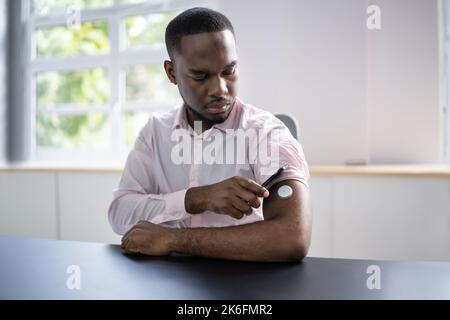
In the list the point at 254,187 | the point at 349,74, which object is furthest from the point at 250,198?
the point at 349,74

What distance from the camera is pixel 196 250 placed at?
1.04 metres

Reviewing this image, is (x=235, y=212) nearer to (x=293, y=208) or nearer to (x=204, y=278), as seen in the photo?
(x=293, y=208)

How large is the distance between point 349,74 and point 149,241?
2005 millimetres

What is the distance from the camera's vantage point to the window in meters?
3.50

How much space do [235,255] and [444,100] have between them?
2.12 meters

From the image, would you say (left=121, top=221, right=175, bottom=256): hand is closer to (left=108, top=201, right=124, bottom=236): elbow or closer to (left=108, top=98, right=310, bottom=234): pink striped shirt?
(left=108, top=98, right=310, bottom=234): pink striped shirt

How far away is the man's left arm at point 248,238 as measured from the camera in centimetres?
101

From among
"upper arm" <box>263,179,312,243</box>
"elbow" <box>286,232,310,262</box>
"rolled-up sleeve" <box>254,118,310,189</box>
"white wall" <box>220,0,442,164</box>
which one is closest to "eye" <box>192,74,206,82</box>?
"rolled-up sleeve" <box>254,118,310,189</box>

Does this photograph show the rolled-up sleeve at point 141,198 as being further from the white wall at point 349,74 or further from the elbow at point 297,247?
the white wall at point 349,74

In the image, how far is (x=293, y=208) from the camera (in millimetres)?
1088

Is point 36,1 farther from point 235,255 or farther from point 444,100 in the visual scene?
point 235,255

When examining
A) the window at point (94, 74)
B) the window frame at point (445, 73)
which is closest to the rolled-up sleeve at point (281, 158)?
the window frame at point (445, 73)

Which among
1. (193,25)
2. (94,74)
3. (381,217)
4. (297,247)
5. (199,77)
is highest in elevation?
(94,74)
